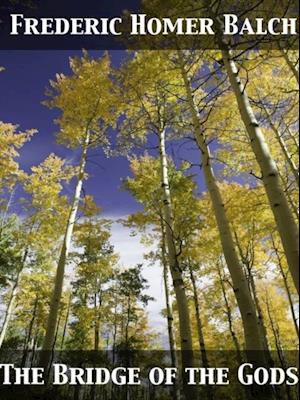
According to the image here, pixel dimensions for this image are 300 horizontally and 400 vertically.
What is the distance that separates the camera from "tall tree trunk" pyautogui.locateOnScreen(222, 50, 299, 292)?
2.60 metres

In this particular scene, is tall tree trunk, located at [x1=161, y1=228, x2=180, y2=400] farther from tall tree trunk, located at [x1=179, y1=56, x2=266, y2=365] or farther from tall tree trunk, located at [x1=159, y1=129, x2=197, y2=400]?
tall tree trunk, located at [x1=179, y1=56, x2=266, y2=365]

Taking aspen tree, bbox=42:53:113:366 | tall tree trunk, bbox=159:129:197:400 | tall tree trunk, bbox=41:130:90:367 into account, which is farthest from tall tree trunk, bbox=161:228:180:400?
aspen tree, bbox=42:53:113:366

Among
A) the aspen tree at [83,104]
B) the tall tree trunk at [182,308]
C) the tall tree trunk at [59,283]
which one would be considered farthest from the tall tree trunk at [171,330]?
the aspen tree at [83,104]

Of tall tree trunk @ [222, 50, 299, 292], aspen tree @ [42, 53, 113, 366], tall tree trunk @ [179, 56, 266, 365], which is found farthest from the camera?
aspen tree @ [42, 53, 113, 366]

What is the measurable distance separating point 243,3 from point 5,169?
10.2m

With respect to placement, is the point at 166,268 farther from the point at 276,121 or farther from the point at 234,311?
the point at 234,311

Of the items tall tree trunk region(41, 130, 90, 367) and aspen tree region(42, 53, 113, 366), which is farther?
aspen tree region(42, 53, 113, 366)

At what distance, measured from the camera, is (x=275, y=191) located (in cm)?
308

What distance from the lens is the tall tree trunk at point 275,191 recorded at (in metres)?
2.60

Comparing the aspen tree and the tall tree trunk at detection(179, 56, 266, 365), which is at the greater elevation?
the aspen tree

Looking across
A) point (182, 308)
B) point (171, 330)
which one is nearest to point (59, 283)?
point (182, 308)

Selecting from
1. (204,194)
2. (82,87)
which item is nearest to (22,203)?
(82,87)

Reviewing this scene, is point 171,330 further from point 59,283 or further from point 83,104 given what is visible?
point 83,104

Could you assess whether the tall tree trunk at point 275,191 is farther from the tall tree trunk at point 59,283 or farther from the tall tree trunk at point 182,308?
the tall tree trunk at point 59,283
